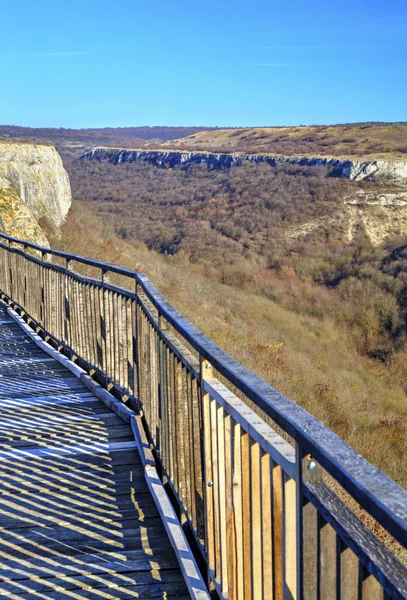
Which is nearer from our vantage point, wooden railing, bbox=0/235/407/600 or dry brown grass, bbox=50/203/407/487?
wooden railing, bbox=0/235/407/600

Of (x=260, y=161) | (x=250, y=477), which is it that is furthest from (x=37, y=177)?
(x=260, y=161)

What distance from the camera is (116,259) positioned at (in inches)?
1358

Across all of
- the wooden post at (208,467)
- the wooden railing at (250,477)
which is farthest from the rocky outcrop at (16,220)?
the wooden post at (208,467)

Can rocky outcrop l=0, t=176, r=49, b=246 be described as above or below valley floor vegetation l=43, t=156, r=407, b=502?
above

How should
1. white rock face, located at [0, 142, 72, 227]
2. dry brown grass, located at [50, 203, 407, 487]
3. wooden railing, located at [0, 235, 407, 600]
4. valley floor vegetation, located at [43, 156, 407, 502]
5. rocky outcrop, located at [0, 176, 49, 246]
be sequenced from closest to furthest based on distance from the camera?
wooden railing, located at [0, 235, 407, 600], dry brown grass, located at [50, 203, 407, 487], rocky outcrop, located at [0, 176, 49, 246], valley floor vegetation, located at [43, 156, 407, 502], white rock face, located at [0, 142, 72, 227]

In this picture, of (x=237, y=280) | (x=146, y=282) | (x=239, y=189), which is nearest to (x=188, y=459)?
(x=146, y=282)

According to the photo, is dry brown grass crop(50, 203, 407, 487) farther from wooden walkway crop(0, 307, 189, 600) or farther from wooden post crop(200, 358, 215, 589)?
wooden post crop(200, 358, 215, 589)

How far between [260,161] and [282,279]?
102 feet

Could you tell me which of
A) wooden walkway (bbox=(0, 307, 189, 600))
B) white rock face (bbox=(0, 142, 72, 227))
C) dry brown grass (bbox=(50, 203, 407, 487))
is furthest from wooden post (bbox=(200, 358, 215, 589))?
white rock face (bbox=(0, 142, 72, 227))

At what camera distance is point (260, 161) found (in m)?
72.3

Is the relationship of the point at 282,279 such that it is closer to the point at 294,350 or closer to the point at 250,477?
the point at 294,350

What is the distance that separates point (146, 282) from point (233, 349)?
19568 millimetres

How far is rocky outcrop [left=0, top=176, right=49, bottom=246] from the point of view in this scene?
814 inches

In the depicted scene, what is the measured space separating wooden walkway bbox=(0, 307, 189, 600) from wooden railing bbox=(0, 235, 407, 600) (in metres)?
0.24
